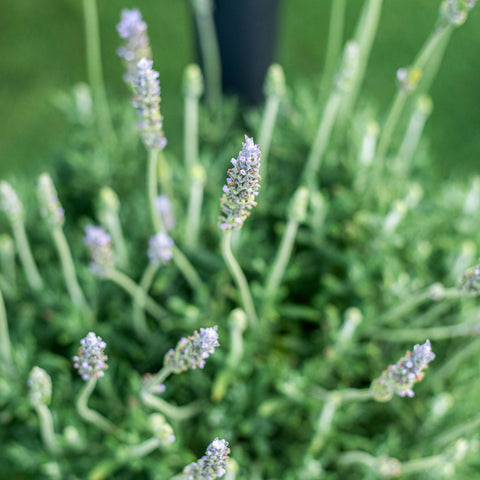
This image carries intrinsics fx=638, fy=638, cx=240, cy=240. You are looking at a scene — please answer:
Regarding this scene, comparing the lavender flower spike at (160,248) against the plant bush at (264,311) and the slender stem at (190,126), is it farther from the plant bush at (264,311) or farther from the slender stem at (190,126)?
the slender stem at (190,126)

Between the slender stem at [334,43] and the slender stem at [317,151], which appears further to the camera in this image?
the slender stem at [334,43]

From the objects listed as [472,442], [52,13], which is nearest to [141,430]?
[472,442]

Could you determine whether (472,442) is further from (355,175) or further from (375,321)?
(355,175)

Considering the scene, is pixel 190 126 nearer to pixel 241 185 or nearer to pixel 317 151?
pixel 317 151

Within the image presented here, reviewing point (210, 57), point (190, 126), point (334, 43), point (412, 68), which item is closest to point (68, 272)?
point (190, 126)

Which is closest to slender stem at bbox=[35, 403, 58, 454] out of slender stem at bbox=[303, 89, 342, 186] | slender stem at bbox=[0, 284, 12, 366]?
slender stem at bbox=[0, 284, 12, 366]

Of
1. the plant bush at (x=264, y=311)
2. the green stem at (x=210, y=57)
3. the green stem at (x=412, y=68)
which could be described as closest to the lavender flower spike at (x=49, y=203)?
the plant bush at (x=264, y=311)
